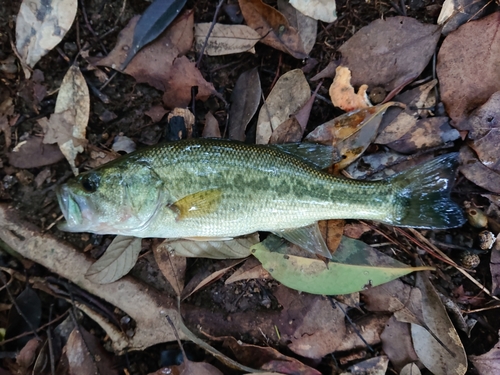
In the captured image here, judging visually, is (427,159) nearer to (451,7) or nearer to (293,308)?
(451,7)

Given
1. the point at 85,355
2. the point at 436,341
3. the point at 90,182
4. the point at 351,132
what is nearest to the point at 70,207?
the point at 90,182

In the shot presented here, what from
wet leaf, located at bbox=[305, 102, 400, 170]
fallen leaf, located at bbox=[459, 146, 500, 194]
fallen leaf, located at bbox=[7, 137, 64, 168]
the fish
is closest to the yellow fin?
the fish

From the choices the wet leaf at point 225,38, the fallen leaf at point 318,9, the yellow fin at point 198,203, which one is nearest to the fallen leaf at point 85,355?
the yellow fin at point 198,203

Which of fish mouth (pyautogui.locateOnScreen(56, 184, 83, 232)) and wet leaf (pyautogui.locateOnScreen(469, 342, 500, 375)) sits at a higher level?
fish mouth (pyautogui.locateOnScreen(56, 184, 83, 232))

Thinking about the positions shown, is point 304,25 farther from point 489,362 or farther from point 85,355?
point 85,355

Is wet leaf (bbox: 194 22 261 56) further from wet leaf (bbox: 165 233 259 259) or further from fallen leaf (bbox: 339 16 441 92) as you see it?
wet leaf (bbox: 165 233 259 259)
